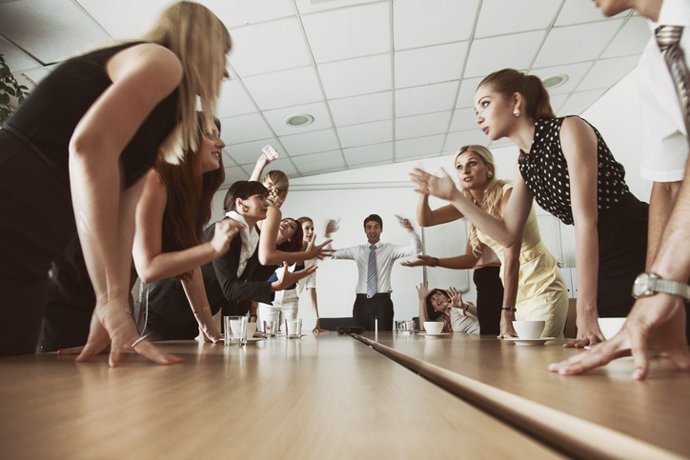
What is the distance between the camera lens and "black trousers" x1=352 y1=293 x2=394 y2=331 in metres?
4.92

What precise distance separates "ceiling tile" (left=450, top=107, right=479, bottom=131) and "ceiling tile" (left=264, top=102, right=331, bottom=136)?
1483 millimetres

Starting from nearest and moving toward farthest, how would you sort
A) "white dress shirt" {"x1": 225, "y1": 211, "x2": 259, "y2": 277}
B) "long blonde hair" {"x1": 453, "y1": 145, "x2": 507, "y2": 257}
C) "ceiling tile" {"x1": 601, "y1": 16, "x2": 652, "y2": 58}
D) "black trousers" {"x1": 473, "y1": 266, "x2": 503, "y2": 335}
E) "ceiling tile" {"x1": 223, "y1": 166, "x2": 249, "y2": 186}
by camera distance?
"white dress shirt" {"x1": 225, "y1": 211, "x2": 259, "y2": 277}, "long blonde hair" {"x1": 453, "y1": 145, "x2": 507, "y2": 257}, "black trousers" {"x1": 473, "y1": 266, "x2": 503, "y2": 335}, "ceiling tile" {"x1": 601, "y1": 16, "x2": 652, "y2": 58}, "ceiling tile" {"x1": 223, "y1": 166, "x2": 249, "y2": 186}

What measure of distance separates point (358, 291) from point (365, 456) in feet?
17.1

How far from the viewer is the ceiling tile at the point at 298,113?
483cm

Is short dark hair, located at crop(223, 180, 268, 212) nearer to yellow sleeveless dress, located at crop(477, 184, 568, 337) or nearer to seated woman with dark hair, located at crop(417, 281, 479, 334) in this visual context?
yellow sleeveless dress, located at crop(477, 184, 568, 337)

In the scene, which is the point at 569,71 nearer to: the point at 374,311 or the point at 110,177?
the point at 374,311

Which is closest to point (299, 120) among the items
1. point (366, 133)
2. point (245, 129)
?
point (245, 129)

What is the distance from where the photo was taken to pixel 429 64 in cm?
444

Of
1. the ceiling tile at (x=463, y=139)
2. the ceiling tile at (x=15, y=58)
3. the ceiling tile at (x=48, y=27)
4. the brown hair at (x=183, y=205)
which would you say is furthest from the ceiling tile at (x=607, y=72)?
the ceiling tile at (x=15, y=58)

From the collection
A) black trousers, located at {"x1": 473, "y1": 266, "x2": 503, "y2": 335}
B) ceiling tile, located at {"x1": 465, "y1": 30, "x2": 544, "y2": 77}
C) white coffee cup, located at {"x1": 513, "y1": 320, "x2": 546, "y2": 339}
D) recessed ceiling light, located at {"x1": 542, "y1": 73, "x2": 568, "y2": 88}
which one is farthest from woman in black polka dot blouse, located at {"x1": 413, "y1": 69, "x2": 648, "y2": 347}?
recessed ceiling light, located at {"x1": 542, "y1": 73, "x2": 568, "y2": 88}

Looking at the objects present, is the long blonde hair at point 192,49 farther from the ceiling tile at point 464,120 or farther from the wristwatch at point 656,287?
the ceiling tile at point 464,120

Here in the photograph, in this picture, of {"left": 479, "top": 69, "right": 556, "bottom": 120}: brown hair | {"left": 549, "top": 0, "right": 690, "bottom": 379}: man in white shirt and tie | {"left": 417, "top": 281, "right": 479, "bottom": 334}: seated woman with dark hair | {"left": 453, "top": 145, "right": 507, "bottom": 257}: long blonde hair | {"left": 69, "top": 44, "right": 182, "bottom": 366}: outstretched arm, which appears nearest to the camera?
{"left": 549, "top": 0, "right": 690, "bottom": 379}: man in white shirt and tie

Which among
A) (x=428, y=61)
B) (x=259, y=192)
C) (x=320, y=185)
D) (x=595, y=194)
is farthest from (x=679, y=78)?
(x=320, y=185)

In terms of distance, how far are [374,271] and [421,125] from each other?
5.92 ft
